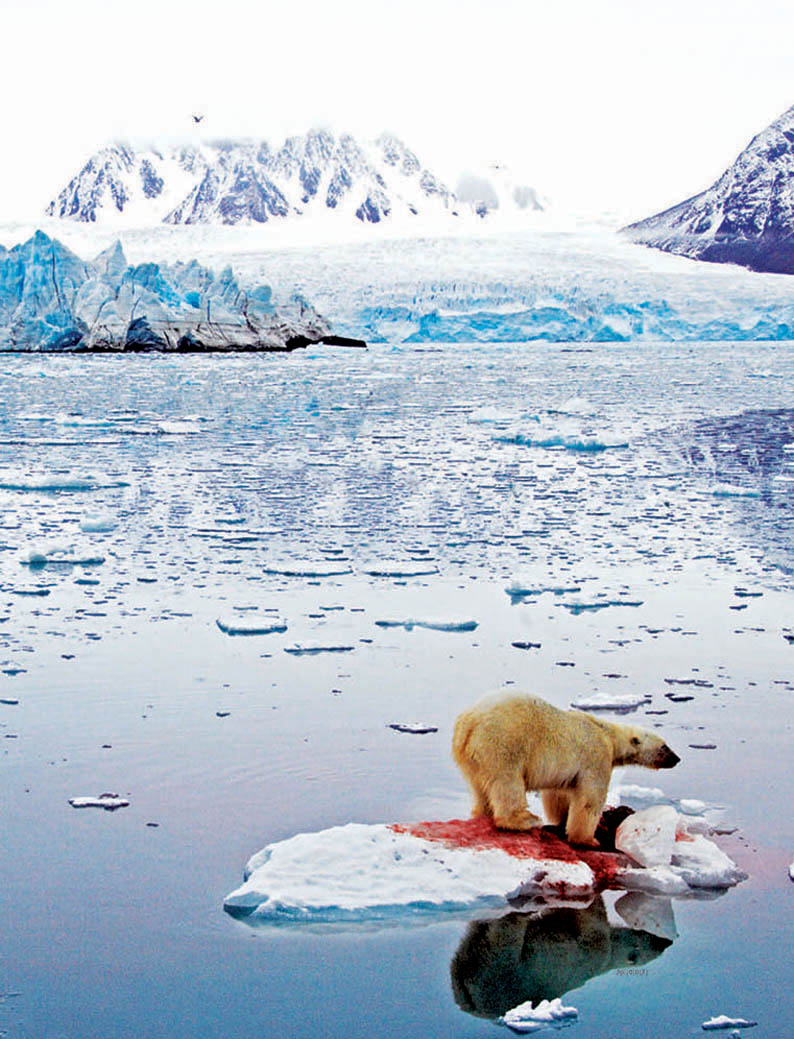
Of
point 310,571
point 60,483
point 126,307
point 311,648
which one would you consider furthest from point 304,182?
point 311,648

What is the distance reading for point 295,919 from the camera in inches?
116

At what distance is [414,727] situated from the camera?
4301mm

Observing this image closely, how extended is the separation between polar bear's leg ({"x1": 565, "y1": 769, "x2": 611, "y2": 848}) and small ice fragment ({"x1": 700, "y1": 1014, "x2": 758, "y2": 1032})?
3.00 ft

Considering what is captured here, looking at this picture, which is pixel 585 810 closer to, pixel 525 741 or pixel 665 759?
pixel 525 741

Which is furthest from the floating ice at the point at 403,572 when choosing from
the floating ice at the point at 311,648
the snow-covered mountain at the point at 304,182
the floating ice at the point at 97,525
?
the snow-covered mountain at the point at 304,182

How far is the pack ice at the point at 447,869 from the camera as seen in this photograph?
2.99 metres

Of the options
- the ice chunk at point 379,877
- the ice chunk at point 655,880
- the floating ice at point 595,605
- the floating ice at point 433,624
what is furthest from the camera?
the floating ice at point 595,605

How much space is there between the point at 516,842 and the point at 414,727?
1050 mm

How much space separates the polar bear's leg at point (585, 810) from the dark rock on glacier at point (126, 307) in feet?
108

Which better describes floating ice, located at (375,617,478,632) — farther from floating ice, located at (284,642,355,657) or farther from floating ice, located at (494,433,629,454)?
floating ice, located at (494,433,629,454)

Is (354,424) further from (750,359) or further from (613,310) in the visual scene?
(613,310)

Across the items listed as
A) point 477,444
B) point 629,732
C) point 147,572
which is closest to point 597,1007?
point 629,732

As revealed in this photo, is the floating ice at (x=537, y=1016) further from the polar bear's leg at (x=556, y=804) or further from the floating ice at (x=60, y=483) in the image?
the floating ice at (x=60, y=483)

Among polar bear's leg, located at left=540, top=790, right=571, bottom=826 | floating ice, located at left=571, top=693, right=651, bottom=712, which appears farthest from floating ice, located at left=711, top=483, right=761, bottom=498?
polar bear's leg, located at left=540, top=790, right=571, bottom=826
